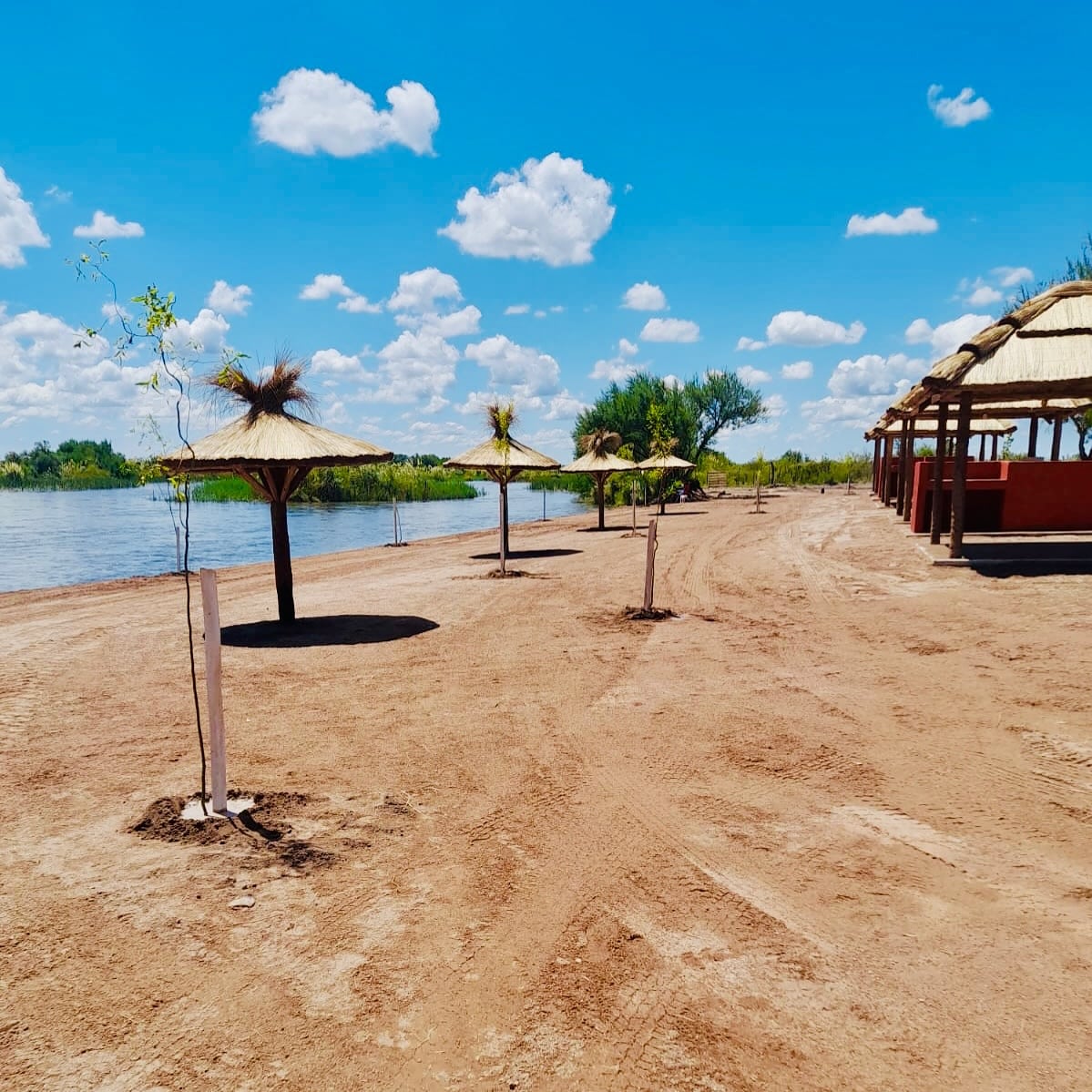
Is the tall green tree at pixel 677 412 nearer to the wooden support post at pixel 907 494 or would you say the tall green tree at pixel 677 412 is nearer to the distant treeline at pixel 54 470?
the wooden support post at pixel 907 494

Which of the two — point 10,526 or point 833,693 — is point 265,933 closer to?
point 833,693

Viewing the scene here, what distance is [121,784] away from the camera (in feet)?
16.3

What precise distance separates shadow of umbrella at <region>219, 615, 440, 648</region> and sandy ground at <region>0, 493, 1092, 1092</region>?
3.44 feet

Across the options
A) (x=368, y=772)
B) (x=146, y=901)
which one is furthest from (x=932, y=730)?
(x=146, y=901)

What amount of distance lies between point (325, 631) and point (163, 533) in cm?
3206

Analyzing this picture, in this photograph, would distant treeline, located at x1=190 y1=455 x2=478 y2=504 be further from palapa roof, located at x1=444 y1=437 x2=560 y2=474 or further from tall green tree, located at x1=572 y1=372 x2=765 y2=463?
palapa roof, located at x1=444 y1=437 x2=560 y2=474

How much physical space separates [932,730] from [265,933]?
16.1 ft

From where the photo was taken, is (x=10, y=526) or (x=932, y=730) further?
(x=10, y=526)

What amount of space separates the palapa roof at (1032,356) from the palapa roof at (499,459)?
8377mm

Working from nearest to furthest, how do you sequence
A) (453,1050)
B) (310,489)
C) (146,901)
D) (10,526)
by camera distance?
(453,1050), (146,901), (10,526), (310,489)

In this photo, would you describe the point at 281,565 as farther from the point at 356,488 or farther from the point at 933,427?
the point at 356,488

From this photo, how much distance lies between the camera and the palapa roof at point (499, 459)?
16.8m

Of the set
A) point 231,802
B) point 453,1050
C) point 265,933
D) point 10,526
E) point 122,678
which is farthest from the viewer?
point 10,526

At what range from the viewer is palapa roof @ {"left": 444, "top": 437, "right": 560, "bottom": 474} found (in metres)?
16.8
